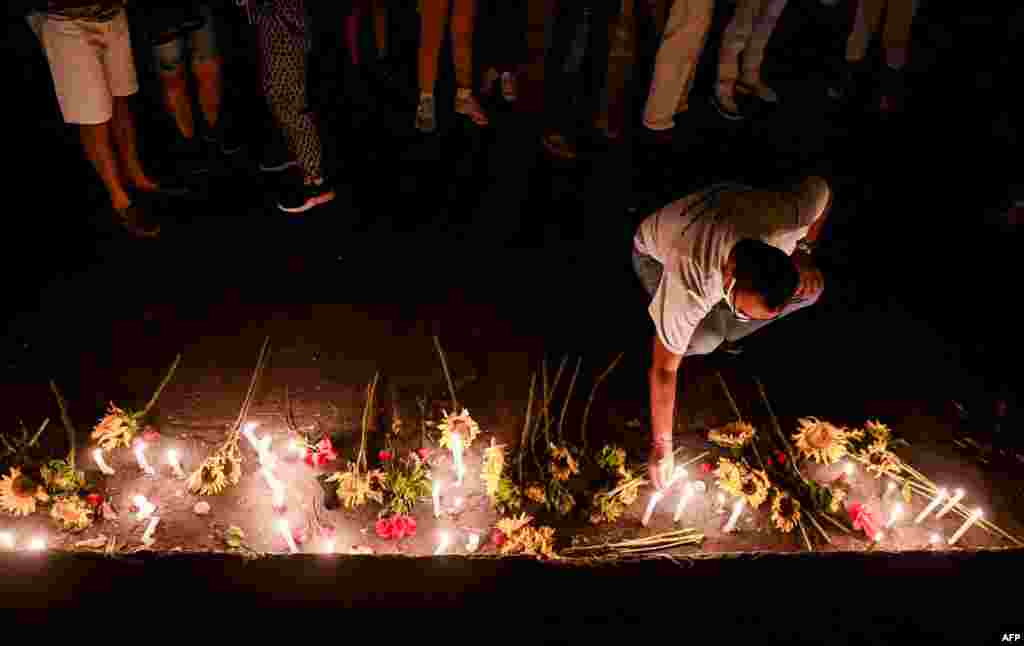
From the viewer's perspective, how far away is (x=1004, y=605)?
301 centimetres

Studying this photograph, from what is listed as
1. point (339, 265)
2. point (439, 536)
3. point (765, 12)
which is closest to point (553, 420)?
point (439, 536)

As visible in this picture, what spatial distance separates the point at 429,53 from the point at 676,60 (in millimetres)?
1789

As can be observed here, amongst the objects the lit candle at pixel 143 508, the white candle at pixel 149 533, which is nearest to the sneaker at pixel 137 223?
the lit candle at pixel 143 508

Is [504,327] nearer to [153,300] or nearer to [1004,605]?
[153,300]

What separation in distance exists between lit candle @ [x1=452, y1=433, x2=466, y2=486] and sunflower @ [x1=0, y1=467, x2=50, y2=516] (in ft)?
5.81

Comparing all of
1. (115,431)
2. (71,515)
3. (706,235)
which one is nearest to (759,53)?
(706,235)

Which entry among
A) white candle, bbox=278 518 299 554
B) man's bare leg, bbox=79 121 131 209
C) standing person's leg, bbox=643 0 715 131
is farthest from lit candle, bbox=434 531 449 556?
standing person's leg, bbox=643 0 715 131

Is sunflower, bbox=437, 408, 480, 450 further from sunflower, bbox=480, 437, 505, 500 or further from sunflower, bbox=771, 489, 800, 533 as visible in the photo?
sunflower, bbox=771, 489, 800, 533

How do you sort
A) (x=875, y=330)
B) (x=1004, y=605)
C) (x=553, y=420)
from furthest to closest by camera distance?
1. (x=875, y=330)
2. (x=553, y=420)
3. (x=1004, y=605)

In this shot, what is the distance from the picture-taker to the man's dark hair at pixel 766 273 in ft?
8.50

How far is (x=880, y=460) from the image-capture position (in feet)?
11.4

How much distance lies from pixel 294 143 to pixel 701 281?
2.81 meters

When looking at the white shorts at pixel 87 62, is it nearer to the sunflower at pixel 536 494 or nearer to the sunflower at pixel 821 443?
the sunflower at pixel 536 494

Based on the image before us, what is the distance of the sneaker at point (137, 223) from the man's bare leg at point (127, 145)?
279 millimetres
